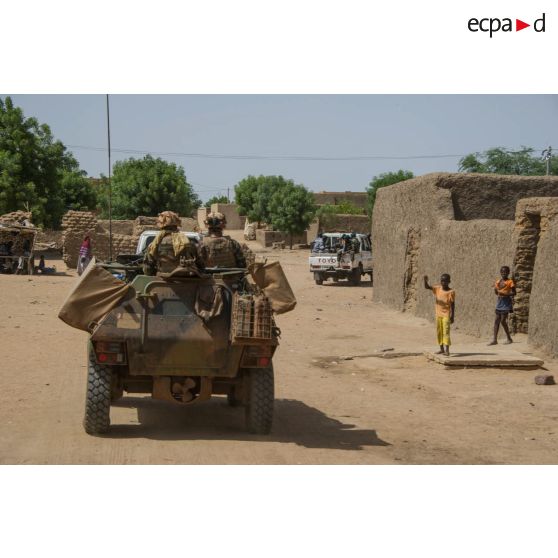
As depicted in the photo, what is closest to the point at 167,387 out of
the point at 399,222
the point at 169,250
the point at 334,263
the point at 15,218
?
the point at 169,250

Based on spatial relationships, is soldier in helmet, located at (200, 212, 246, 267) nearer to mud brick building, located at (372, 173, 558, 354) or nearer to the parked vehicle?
the parked vehicle

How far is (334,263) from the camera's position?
29.5 meters

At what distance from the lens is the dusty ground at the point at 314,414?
23.2 ft

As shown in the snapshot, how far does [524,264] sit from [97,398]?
8705 millimetres

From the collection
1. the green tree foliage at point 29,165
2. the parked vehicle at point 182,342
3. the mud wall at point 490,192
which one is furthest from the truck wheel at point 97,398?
the green tree foliage at point 29,165

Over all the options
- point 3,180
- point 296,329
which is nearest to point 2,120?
point 3,180

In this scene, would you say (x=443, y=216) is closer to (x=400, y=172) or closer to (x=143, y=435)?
(x=143, y=435)

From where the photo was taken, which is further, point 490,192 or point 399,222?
point 399,222

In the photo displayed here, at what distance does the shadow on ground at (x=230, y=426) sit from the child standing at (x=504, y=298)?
486 centimetres

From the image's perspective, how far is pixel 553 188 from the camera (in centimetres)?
1911

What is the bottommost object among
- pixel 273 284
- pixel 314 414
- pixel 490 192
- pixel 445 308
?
pixel 314 414

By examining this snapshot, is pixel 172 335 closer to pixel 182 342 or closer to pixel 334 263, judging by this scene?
pixel 182 342

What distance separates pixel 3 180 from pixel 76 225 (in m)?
8.15

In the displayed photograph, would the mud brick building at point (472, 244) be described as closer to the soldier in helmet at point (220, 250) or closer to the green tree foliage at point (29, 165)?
the soldier in helmet at point (220, 250)
